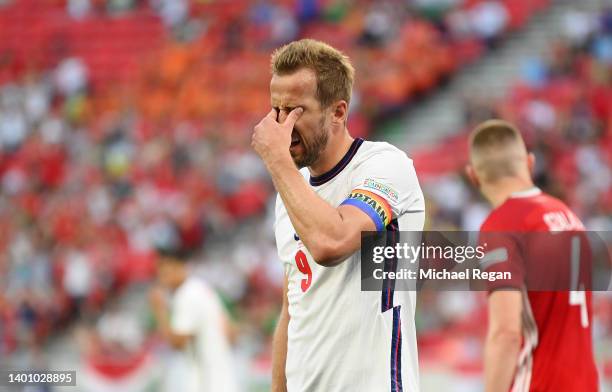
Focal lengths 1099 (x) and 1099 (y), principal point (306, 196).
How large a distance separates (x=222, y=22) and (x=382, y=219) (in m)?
16.2

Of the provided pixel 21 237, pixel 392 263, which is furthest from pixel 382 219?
pixel 21 237

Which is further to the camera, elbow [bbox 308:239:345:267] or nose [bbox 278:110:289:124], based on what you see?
nose [bbox 278:110:289:124]

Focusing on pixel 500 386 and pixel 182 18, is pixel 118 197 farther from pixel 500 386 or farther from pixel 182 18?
pixel 500 386

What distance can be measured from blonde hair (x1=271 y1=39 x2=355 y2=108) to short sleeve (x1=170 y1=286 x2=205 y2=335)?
198 inches

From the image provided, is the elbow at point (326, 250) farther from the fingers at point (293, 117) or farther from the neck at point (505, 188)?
the neck at point (505, 188)

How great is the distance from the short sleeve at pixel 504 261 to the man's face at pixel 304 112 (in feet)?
3.89

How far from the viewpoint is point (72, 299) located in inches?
617

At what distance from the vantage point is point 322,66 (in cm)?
368

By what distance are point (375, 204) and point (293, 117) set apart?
1.29 feet

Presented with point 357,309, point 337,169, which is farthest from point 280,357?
point 337,169

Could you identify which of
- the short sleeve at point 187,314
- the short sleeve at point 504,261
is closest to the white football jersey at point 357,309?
the short sleeve at point 504,261

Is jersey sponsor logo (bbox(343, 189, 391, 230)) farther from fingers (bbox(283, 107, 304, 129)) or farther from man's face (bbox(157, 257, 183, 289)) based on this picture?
man's face (bbox(157, 257, 183, 289))

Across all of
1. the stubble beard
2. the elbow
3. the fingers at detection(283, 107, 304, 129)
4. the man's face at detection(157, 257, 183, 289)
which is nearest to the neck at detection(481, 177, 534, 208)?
the stubble beard

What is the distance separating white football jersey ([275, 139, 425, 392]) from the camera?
354 cm
